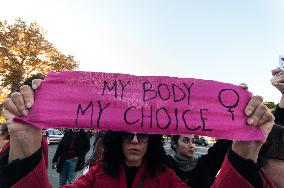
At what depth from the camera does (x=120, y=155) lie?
9.29 feet

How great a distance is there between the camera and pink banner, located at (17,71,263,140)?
2316 millimetres

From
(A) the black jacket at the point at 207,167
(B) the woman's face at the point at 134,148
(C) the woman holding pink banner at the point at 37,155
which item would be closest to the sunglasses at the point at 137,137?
(B) the woman's face at the point at 134,148

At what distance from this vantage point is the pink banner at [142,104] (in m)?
2.32

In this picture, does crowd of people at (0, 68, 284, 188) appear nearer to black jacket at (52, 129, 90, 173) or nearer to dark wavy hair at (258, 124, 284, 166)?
dark wavy hair at (258, 124, 284, 166)

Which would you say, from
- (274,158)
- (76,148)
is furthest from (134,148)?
(76,148)

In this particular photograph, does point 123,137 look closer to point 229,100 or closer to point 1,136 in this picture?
point 229,100

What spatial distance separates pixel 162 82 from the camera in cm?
247

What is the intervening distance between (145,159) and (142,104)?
0.58m

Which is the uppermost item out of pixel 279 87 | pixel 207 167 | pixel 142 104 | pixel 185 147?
pixel 279 87

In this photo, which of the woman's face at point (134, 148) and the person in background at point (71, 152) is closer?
the woman's face at point (134, 148)

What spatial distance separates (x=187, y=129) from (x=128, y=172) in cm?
60

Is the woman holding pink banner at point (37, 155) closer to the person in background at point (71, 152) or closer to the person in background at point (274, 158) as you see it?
the person in background at point (274, 158)

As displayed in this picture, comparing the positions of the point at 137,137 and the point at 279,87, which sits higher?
the point at 279,87

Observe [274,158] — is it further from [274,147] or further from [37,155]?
[37,155]
